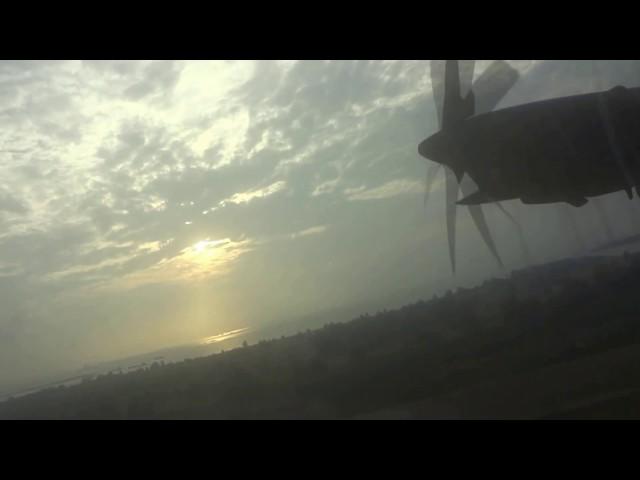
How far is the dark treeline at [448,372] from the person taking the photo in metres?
7.66

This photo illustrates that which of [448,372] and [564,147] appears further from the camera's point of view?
[564,147]

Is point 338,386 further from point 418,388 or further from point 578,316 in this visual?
point 578,316

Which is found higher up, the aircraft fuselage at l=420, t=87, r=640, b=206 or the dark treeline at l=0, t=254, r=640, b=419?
the aircraft fuselage at l=420, t=87, r=640, b=206

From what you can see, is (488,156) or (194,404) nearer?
(194,404)

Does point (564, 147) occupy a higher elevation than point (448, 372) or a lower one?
higher

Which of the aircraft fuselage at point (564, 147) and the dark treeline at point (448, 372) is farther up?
the aircraft fuselage at point (564, 147)

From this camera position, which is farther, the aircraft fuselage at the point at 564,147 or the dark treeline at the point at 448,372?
the aircraft fuselage at the point at 564,147

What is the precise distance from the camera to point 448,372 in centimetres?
973

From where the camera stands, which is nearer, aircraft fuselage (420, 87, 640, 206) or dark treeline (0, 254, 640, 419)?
dark treeline (0, 254, 640, 419)

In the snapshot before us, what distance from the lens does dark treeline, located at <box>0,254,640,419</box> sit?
766 centimetres
